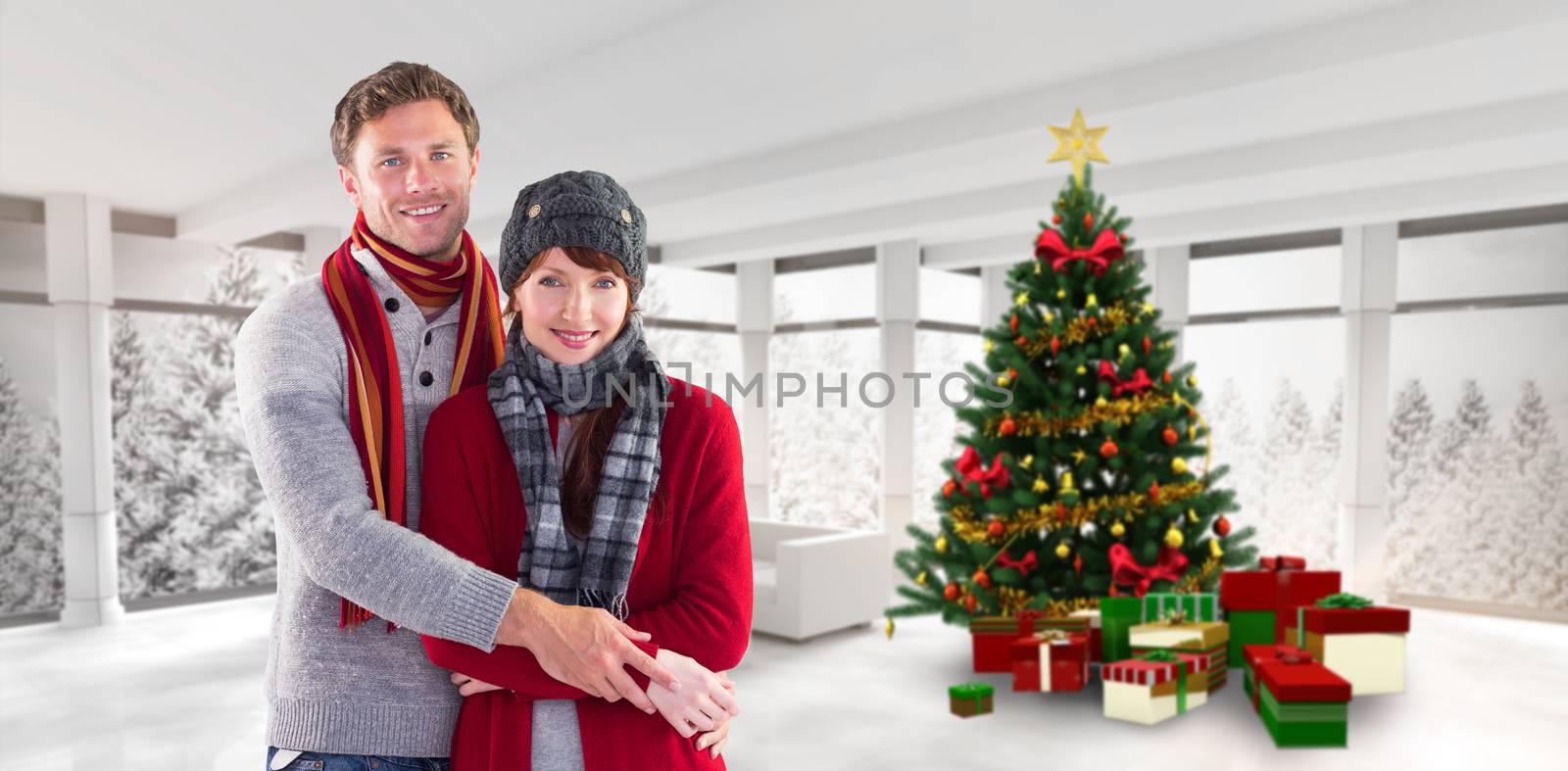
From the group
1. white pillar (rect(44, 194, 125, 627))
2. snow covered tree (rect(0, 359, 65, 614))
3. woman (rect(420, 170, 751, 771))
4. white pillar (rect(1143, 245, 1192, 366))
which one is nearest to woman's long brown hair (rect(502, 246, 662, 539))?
woman (rect(420, 170, 751, 771))

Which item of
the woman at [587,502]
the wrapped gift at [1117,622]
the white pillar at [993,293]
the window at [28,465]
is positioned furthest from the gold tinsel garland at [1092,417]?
the window at [28,465]

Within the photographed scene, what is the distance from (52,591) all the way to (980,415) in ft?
20.9

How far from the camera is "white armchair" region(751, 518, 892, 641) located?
5.65m

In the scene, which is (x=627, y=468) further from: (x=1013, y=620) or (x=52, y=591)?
(x=52, y=591)

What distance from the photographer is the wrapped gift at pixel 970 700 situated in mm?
4184

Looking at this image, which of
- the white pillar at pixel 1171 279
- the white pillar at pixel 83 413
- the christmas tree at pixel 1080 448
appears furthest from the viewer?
the white pillar at pixel 1171 279

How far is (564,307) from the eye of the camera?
1.16 metres

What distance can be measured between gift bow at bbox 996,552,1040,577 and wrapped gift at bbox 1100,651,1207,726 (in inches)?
20.1

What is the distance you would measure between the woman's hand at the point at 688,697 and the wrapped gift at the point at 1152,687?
3306 millimetres

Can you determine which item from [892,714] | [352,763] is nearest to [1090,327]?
[892,714]

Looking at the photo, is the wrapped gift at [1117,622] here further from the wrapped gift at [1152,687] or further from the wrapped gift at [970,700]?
the wrapped gift at [970,700]

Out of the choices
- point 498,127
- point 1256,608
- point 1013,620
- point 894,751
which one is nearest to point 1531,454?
point 1256,608

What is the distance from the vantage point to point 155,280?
695 centimetres

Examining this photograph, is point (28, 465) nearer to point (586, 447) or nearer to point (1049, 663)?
point (1049, 663)
